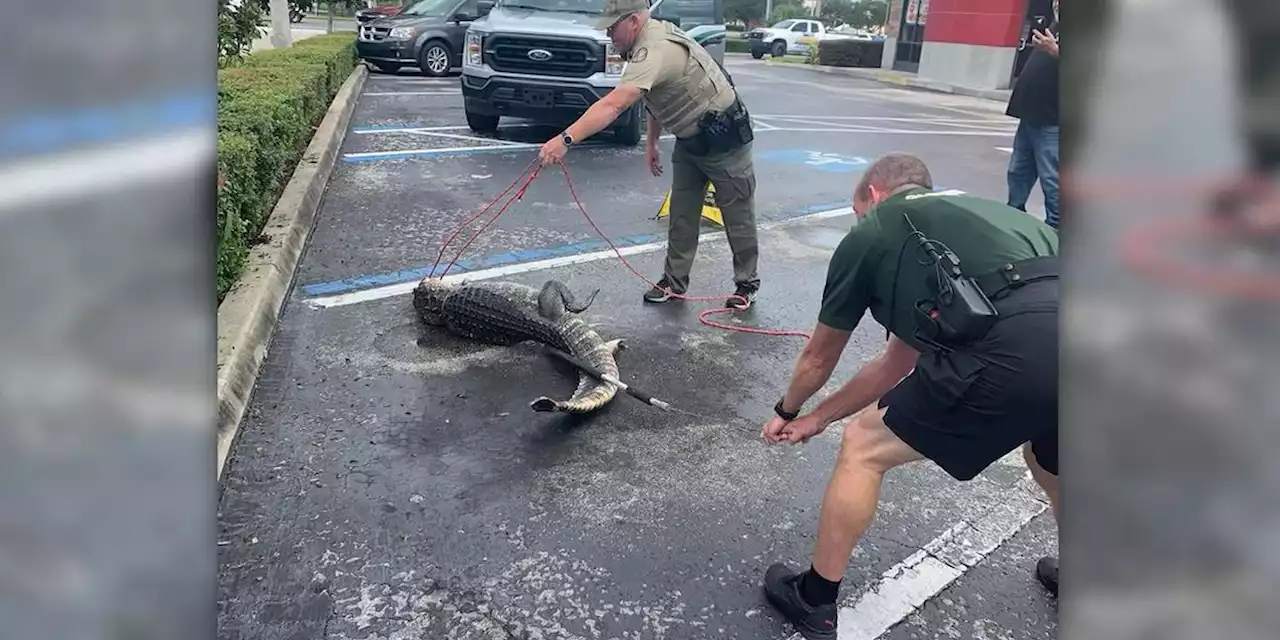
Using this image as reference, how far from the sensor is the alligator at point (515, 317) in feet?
13.9

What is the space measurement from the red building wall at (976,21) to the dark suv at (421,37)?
13.7 metres

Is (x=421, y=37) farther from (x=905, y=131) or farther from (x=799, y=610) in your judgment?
(x=799, y=610)

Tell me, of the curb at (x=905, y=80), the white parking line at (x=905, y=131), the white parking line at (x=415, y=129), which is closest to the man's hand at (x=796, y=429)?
the white parking line at (x=415, y=129)

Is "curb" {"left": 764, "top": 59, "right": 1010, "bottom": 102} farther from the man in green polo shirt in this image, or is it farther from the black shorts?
the black shorts

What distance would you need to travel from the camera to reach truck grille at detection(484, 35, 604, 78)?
10.1m

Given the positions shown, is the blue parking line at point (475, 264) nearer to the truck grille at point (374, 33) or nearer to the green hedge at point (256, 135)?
the green hedge at point (256, 135)

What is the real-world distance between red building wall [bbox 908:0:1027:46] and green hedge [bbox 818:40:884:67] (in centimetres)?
554

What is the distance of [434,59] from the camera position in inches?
694

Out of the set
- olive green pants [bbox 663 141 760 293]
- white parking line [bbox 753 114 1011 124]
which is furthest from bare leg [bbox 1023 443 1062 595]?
white parking line [bbox 753 114 1011 124]

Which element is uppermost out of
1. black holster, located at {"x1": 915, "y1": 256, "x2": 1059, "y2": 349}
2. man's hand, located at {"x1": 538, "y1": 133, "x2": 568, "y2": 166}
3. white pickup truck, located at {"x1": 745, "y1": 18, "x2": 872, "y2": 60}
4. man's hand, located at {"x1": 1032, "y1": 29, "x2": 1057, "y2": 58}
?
white pickup truck, located at {"x1": 745, "y1": 18, "x2": 872, "y2": 60}

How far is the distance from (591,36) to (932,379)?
28.4 feet
